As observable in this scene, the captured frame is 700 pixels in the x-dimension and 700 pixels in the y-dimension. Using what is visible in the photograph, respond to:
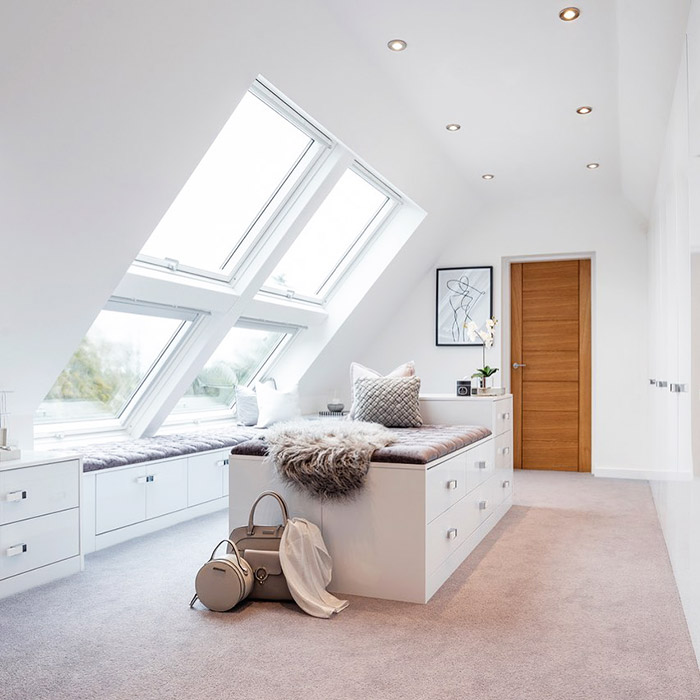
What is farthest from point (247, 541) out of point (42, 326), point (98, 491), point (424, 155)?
point (424, 155)

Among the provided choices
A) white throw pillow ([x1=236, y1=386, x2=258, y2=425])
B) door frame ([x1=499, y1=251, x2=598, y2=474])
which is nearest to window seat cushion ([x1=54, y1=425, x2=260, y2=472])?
white throw pillow ([x1=236, y1=386, x2=258, y2=425])

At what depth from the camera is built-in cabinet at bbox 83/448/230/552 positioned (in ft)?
11.2

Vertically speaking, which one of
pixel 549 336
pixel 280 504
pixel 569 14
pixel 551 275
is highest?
pixel 569 14

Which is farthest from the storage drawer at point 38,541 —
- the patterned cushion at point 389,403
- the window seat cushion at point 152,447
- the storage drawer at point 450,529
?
the patterned cushion at point 389,403

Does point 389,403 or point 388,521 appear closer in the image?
point 388,521

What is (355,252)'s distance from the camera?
542cm

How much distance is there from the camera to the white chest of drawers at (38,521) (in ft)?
8.95

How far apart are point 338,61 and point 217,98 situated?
710 millimetres

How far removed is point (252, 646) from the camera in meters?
2.24

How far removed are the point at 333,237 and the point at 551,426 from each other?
2.69 m

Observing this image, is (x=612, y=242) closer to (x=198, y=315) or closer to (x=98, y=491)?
(x=198, y=315)

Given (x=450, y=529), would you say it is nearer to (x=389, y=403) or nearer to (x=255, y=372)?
(x=389, y=403)

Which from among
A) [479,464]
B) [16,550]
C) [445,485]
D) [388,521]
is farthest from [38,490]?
[479,464]

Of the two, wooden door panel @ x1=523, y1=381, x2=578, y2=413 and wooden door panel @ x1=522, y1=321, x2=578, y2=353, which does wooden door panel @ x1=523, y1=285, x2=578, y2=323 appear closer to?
wooden door panel @ x1=522, y1=321, x2=578, y2=353
